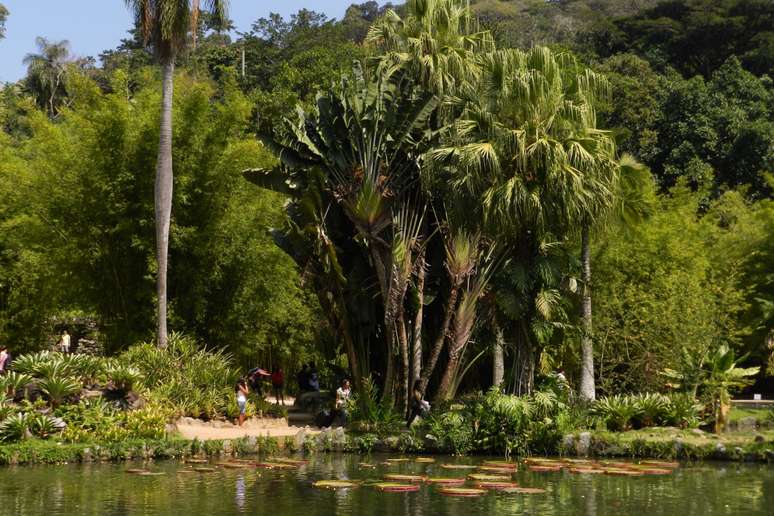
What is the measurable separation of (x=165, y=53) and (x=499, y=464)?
45.8 ft

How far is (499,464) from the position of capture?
1823 cm

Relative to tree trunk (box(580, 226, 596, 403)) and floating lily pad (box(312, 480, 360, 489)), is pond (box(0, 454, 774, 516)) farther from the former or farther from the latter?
tree trunk (box(580, 226, 596, 403))

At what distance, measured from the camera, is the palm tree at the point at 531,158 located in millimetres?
20375

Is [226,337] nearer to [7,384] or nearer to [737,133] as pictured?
[7,384]

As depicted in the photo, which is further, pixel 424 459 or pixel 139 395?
pixel 139 395

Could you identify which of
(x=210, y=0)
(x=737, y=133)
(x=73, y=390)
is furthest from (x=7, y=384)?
(x=737, y=133)

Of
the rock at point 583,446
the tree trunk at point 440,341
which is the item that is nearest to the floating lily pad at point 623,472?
the rock at point 583,446

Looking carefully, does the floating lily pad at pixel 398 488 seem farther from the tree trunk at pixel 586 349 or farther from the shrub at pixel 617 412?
the tree trunk at pixel 586 349

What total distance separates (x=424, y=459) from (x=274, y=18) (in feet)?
231

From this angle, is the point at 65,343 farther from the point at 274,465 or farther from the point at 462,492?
the point at 462,492

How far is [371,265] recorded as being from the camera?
81.2 feet

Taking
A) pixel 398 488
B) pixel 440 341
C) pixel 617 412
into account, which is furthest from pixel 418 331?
pixel 398 488

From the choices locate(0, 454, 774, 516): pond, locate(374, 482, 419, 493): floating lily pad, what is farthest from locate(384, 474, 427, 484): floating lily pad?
locate(374, 482, 419, 493): floating lily pad

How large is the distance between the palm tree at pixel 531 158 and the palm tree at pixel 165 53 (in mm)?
6658
